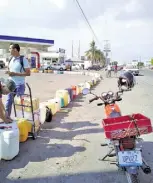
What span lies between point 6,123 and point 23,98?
1232 millimetres

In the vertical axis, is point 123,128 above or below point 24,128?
above

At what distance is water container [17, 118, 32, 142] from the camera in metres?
5.21

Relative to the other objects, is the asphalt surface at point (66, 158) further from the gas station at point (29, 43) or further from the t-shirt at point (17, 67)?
the gas station at point (29, 43)

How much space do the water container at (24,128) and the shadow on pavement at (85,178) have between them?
1.45 metres

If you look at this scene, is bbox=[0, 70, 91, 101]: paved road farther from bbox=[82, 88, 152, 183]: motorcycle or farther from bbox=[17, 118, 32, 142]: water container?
bbox=[82, 88, 152, 183]: motorcycle

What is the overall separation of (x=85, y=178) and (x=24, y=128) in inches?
70.1

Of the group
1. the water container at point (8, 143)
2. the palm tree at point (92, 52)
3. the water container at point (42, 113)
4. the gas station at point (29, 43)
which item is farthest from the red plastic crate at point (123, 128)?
the palm tree at point (92, 52)

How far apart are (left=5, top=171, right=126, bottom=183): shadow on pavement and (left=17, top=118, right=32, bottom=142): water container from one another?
1445 millimetres

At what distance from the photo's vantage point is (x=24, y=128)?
5270 millimetres

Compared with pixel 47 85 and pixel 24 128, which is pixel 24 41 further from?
pixel 24 128

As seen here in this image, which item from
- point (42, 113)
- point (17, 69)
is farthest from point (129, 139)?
point (42, 113)

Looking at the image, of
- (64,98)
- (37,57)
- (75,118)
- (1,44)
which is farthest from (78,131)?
(1,44)

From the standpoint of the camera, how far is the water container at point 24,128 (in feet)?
17.1

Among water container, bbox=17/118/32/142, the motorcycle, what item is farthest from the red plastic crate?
water container, bbox=17/118/32/142
